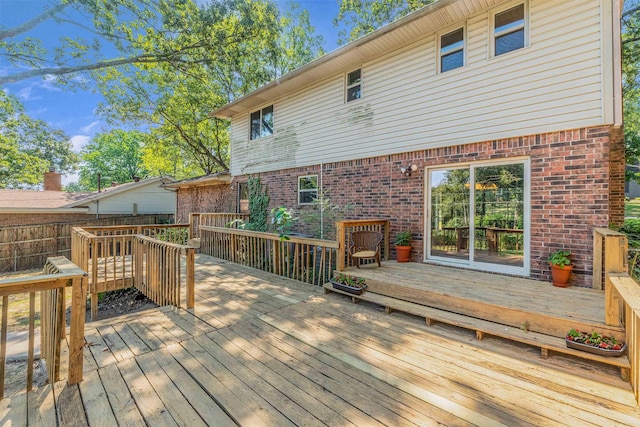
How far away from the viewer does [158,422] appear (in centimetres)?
201

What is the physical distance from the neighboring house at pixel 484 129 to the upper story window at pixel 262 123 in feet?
8.25

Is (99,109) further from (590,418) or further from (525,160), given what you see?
(590,418)

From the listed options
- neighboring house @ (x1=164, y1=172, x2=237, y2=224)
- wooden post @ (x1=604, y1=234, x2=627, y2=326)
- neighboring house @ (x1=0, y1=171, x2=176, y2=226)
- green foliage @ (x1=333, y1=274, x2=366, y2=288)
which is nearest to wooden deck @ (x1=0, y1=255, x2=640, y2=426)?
wooden post @ (x1=604, y1=234, x2=627, y2=326)

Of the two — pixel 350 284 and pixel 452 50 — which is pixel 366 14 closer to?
pixel 452 50

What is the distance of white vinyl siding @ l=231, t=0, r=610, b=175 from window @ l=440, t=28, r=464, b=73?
0.51 feet

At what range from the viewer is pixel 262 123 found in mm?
10281

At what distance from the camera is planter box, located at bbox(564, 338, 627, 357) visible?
2592 millimetres

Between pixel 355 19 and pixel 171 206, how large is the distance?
48.6 feet

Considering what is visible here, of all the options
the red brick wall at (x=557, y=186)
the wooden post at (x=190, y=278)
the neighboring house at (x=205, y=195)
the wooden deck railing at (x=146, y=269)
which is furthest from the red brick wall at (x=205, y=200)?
the red brick wall at (x=557, y=186)

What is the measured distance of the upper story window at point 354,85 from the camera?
290 inches

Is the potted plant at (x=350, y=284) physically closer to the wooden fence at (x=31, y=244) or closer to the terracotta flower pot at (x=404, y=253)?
the terracotta flower pot at (x=404, y=253)

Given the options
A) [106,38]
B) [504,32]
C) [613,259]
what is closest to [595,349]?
[613,259]

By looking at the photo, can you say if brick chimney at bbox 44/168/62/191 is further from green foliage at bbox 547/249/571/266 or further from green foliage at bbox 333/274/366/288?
green foliage at bbox 547/249/571/266

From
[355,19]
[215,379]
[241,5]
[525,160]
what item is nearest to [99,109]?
[241,5]
